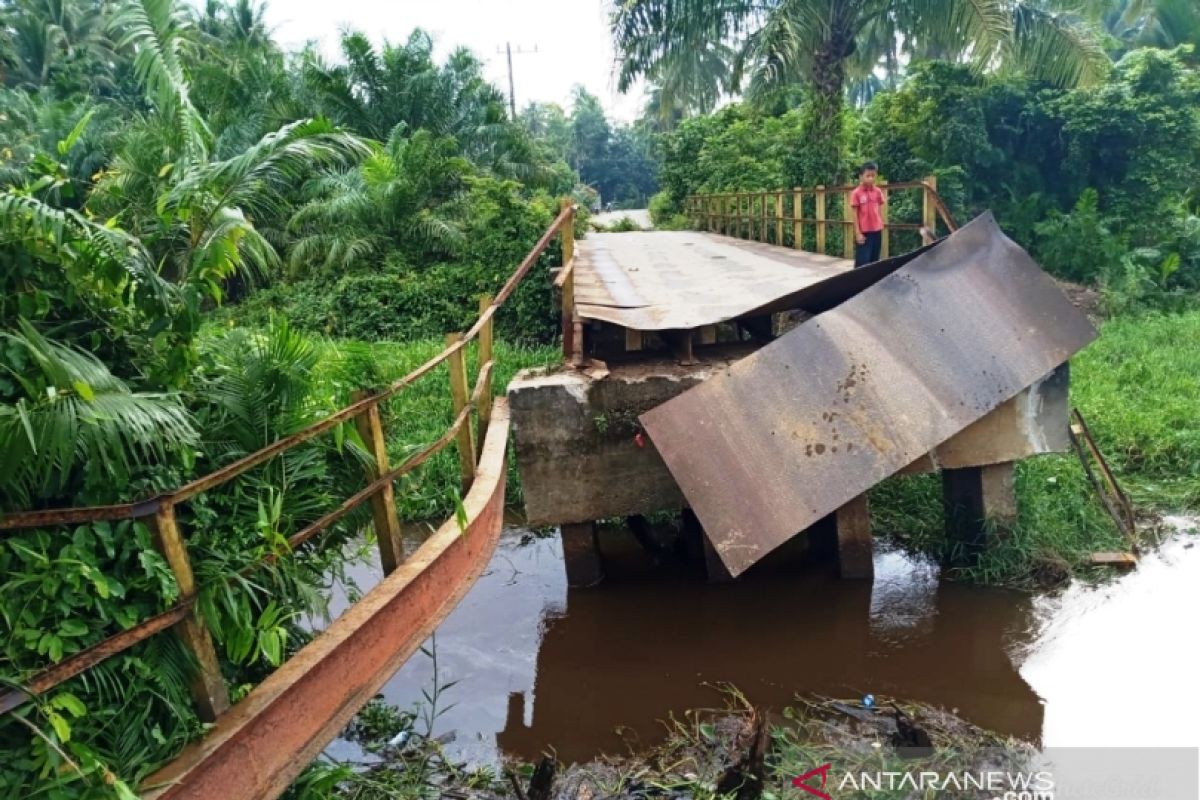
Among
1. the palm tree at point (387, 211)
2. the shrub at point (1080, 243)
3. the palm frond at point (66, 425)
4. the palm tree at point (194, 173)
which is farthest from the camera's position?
the palm tree at point (387, 211)

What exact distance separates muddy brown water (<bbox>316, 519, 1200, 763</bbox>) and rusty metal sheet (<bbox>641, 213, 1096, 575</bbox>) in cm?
111

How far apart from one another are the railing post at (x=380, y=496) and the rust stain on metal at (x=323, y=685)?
9 cm

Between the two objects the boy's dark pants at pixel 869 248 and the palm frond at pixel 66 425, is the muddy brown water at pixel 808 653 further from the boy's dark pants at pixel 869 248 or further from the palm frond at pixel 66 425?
the boy's dark pants at pixel 869 248

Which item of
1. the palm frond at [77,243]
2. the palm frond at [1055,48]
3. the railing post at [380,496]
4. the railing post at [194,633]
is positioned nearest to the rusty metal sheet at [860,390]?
the railing post at [380,496]

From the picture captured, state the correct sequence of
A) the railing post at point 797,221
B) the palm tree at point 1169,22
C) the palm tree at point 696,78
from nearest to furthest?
the railing post at point 797,221 → the palm tree at point 696,78 → the palm tree at point 1169,22

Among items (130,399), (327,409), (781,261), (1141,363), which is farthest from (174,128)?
(1141,363)

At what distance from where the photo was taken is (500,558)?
7.53 meters

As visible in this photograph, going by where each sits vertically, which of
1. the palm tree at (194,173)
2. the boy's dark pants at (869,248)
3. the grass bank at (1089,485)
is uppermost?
the palm tree at (194,173)

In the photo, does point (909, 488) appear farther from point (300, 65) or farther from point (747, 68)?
point (300, 65)

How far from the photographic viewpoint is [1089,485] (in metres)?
7.27

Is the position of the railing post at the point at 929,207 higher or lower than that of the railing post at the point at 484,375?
higher

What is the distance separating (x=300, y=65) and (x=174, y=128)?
54.3 feet

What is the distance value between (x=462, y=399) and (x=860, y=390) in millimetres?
2437

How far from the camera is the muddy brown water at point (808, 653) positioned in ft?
15.9
